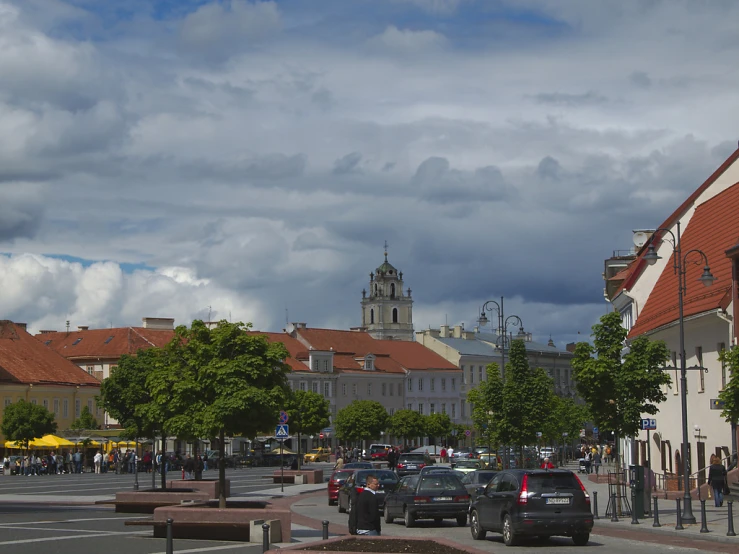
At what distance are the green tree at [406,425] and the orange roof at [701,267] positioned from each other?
5662 centimetres

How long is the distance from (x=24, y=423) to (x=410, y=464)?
100ft

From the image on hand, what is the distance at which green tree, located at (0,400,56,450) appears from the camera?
7688cm

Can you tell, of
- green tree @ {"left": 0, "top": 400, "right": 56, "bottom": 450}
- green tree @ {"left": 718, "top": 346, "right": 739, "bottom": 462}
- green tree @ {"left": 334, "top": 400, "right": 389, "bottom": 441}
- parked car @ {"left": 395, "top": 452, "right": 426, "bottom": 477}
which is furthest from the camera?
green tree @ {"left": 334, "top": 400, "right": 389, "bottom": 441}

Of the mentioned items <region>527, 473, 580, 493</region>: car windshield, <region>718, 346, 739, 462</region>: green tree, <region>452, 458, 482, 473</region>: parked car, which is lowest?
<region>452, 458, 482, 473</region>: parked car

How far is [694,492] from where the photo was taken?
134 feet

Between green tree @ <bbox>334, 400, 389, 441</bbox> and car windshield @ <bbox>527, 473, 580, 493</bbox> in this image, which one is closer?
car windshield @ <bbox>527, 473, 580, 493</bbox>

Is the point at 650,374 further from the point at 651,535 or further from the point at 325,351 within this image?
the point at 325,351

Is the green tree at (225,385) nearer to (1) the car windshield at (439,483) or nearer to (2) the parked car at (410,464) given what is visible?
(1) the car windshield at (439,483)

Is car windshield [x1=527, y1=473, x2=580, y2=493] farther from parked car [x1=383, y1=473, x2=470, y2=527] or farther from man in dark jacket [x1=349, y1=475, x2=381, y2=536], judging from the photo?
parked car [x1=383, y1=473, x2=470, y2=527]

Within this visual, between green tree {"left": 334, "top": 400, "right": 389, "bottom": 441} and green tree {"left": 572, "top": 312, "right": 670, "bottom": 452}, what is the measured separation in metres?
67.6

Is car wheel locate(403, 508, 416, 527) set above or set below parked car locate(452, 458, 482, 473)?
below

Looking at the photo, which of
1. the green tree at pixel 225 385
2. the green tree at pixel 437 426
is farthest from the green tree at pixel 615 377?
the green tree at pixel 437 426

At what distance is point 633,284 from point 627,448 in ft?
34.3

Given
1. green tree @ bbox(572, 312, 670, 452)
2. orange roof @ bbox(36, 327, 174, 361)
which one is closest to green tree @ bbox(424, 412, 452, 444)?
orange roof @ bbox(36, 327, 174, 361)
